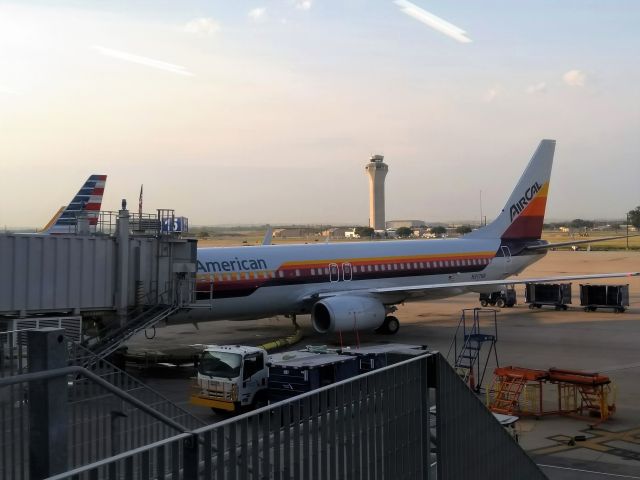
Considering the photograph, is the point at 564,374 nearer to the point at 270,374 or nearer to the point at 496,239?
the point at 270,374

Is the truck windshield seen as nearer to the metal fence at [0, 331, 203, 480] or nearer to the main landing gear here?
the metal fence at [0, 331, 203, 480]

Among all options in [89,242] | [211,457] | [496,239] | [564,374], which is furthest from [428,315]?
[211,457]

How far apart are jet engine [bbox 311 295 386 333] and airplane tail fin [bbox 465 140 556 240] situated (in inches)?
436

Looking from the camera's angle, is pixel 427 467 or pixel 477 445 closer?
pixel 427 467

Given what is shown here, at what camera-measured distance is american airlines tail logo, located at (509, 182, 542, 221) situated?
35.0 metres

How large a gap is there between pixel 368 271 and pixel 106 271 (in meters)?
13.6

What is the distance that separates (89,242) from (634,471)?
42.7ft

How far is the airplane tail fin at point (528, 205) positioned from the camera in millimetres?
34844

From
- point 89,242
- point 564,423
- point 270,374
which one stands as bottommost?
point 564,423

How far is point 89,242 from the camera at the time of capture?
56.3 ft

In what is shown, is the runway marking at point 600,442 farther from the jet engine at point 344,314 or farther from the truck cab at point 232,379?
the jet engine at point 344,314

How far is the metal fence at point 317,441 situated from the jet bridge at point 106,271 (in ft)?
40.5

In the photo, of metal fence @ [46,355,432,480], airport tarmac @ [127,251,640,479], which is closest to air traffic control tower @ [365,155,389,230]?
airport tarmac @ [127,251,640,479]

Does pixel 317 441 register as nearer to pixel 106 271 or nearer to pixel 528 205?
pixel 106 271
